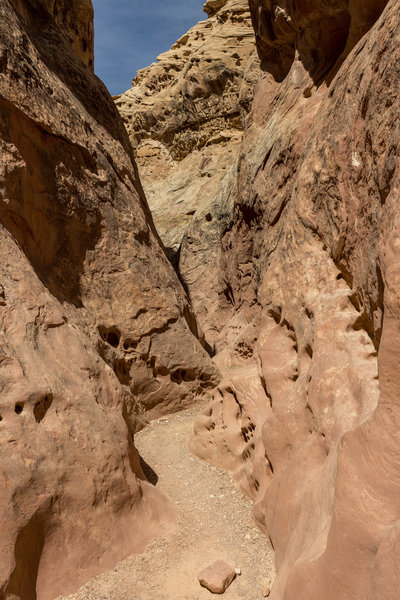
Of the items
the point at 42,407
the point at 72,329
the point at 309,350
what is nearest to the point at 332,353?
the point at 309,350

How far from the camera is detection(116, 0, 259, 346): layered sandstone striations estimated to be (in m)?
11.0

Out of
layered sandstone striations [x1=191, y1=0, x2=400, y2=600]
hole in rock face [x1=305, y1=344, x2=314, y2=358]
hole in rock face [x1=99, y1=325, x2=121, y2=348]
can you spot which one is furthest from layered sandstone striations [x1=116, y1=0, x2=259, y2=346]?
hole in rock face [x1=305, y1=344, x2=314, y2=358]

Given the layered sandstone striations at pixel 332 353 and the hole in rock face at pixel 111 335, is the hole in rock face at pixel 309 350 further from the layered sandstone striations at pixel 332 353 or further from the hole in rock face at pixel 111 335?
the hole in rock face at pixel 111 335

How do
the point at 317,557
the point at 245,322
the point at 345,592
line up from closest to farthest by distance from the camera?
1. the point at 345,592
2. the point at 317,557
3. the point at 245,322

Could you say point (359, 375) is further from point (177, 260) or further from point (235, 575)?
point (177, 260)

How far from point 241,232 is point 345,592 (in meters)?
6.57

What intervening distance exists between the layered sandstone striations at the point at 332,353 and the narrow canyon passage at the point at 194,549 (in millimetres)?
162

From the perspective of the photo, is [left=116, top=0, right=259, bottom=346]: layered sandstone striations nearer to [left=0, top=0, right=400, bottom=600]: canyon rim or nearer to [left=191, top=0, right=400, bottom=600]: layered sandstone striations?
[left=0, top=0, right=400, bottom=600]: canyon rim

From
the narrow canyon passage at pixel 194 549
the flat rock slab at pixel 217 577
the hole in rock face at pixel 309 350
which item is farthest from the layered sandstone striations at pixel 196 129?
the flat rock slab at pixel 217 577

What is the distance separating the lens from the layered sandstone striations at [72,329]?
3.03 metres

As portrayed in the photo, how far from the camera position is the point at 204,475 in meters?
4.36

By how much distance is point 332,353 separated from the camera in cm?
322

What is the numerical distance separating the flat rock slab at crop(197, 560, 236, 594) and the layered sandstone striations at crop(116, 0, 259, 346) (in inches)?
273

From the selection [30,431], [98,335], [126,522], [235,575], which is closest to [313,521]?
[235,575]
